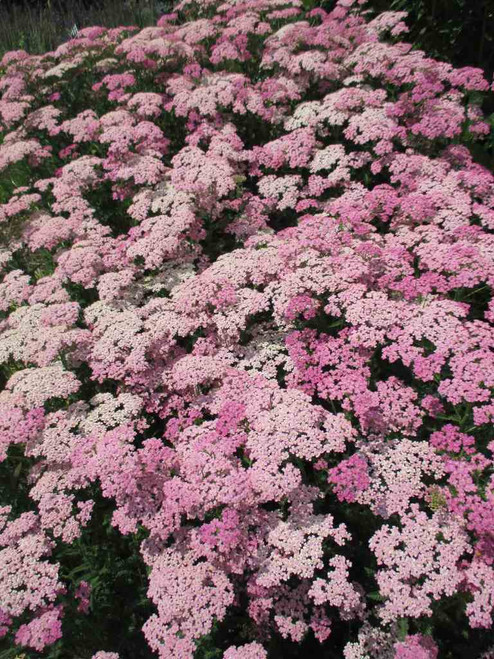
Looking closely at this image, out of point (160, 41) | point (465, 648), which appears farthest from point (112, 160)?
point (465, 648)

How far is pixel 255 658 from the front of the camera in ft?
9.83

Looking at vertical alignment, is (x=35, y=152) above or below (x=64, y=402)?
above

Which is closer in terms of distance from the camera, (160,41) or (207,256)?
(207,256)

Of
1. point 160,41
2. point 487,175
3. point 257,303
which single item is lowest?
point 257,303

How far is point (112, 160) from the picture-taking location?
6746mm

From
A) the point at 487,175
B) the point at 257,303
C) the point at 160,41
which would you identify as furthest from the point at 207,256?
the point at 160,41

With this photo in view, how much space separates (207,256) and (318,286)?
1932 millimetres

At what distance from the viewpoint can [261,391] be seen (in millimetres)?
3910

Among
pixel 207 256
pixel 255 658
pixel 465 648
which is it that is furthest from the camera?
pixel 207 256

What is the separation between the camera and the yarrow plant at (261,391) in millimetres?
3258

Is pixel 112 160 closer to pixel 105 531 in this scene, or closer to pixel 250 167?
pixel 250 167

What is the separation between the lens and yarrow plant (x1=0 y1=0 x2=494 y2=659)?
3258 millimetres

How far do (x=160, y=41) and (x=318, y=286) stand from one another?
623 centimetres

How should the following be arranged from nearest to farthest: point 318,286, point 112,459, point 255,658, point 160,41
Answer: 1. point 255,658
2. point 112,459
3. point 318,286
4. point 160,41
